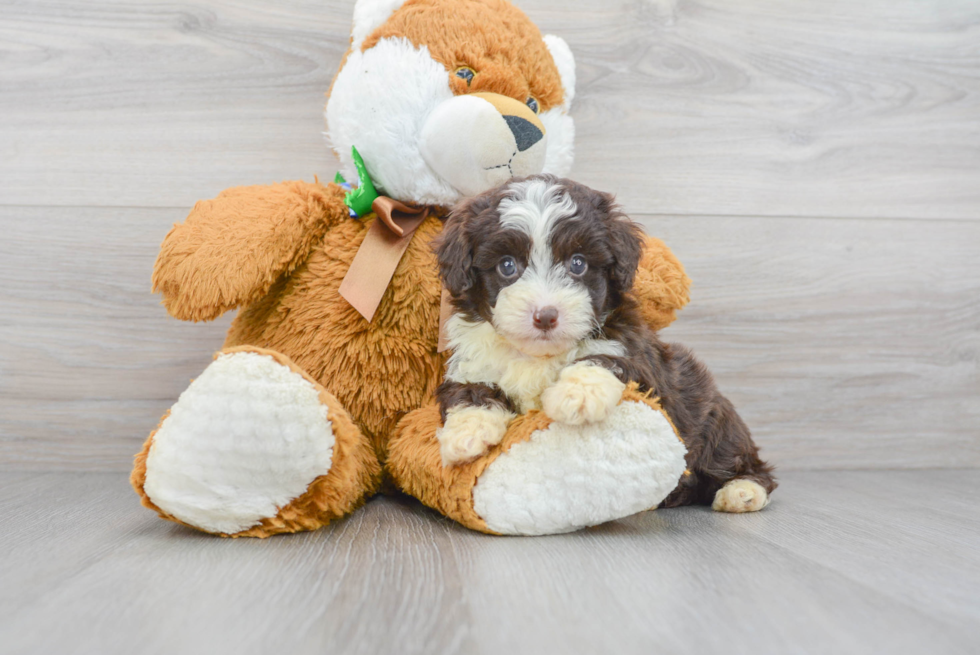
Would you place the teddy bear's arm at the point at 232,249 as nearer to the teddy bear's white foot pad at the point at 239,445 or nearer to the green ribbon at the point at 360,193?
the green ribbon at the point at 360,193

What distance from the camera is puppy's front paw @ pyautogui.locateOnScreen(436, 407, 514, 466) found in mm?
921

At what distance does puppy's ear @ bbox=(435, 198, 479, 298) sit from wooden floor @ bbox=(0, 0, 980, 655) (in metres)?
0.35

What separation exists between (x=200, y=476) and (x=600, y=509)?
0.52 metres

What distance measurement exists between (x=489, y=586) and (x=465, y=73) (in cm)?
79

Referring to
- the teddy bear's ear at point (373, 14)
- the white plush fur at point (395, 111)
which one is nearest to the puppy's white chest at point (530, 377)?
the white plush fur at point (395, 111)

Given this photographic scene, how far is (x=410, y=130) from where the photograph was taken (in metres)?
1.13

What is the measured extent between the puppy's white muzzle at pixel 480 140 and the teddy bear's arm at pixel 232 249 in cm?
24

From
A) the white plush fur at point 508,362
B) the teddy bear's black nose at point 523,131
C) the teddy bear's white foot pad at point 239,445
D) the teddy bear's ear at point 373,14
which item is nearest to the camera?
the teddy bear's white foot pad at point 239,445

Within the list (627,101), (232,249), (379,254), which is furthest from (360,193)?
(627,101)

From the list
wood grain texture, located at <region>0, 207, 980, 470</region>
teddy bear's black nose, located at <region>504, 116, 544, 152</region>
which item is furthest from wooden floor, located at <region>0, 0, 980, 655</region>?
teddy bear's black nose, located at <region>504, 116, 544, 152</region>

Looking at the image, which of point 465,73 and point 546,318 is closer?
point 546,318

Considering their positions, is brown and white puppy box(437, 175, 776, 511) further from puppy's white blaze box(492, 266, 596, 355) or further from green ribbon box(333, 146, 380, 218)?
green ribbon box(333, 146, 380, 218)

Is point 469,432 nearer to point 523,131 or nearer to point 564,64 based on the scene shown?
point 523,131

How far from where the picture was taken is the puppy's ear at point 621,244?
0.96 meters
